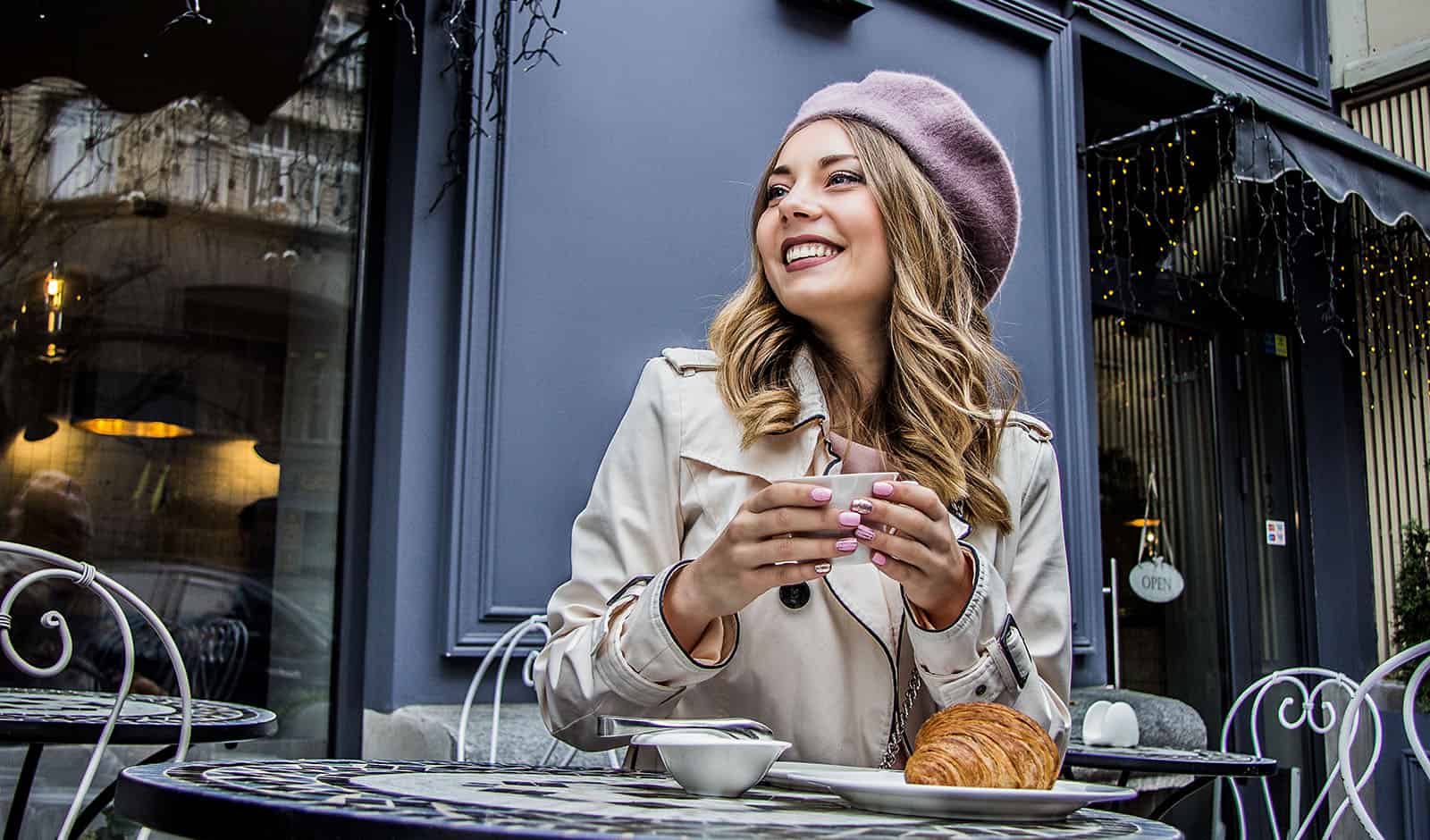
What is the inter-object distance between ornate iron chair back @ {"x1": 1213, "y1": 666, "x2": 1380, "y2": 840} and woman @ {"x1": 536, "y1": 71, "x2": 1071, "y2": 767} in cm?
75

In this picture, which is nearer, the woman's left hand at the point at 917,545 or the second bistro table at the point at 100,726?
the woman's left hand at the point at 917,545

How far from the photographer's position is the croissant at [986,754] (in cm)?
108

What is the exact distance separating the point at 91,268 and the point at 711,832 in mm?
3047

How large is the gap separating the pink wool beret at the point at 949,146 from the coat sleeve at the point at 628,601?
20.1 inches

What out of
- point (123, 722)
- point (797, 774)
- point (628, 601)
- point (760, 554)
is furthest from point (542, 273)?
point (797, 774)

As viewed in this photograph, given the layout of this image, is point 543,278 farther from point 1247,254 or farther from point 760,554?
point 1247,254

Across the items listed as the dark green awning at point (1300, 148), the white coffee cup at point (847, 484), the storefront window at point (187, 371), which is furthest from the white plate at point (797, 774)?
the dark green awning at point (1300, 148)

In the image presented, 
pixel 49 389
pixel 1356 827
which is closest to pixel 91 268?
pixel 49 389

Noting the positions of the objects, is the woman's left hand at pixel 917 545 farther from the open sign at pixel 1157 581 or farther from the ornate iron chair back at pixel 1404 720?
the open sign at pixel 1157 581

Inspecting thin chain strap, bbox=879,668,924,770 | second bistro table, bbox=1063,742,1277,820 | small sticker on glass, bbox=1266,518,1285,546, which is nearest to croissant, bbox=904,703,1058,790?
thin chain strap, bbox=879,668,924,770

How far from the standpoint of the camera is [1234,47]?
5.84m

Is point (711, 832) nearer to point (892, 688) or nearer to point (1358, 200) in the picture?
point (892, 688)

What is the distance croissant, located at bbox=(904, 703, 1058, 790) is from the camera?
1.08m

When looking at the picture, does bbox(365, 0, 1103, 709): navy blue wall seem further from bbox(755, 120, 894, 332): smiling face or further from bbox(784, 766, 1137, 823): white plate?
bbox(784, 766, 1137, 823): white plate
